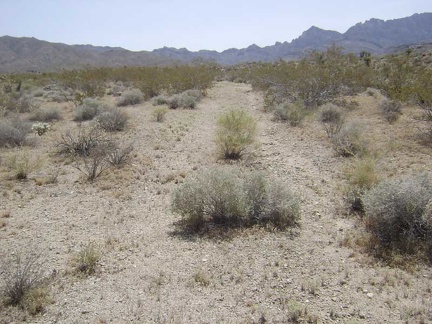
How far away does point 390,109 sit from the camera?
13.9m

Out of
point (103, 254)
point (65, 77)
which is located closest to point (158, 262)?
point (103, 254)

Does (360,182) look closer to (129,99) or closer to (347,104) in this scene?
(347,104)

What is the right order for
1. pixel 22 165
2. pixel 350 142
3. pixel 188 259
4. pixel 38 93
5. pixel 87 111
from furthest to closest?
A: pixel 38 93 → pixel 87 111 → pixel 350 142 → pixel 22 165 → pixel 188 259

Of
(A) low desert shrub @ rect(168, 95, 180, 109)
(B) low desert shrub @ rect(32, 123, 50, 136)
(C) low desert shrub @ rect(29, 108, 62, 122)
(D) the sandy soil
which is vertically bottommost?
(D) the sandy soil

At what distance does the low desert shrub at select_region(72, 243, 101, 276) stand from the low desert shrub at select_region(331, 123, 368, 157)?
7.19m

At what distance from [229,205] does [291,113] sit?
8.84 metres

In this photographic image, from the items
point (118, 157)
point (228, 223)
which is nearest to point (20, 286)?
point (228, 223)

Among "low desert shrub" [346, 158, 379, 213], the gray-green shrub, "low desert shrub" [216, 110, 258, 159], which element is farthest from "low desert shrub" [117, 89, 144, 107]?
the gray-green shrub

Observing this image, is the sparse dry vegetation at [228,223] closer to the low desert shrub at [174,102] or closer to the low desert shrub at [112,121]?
the low desert shrub at [112,121]

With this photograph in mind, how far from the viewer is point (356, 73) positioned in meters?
18.9

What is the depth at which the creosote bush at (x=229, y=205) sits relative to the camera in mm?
6066

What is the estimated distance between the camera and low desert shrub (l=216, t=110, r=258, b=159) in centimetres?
1023

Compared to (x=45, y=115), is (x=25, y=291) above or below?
below

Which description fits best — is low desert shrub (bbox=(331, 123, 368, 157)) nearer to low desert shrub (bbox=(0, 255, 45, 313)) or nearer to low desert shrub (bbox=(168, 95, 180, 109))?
low desert shrub (bbox=(0, 255, 45, 313))
